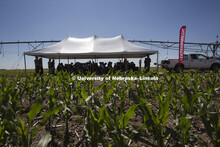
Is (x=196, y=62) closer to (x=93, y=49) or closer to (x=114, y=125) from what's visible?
(x=93, y=49)

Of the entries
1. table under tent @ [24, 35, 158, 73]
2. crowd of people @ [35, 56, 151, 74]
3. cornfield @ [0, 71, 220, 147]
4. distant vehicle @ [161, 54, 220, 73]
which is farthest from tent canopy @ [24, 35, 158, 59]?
cornfield @ [0, 71, 220, 147]

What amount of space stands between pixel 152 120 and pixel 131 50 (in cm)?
790

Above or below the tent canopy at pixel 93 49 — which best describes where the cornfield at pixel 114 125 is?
below

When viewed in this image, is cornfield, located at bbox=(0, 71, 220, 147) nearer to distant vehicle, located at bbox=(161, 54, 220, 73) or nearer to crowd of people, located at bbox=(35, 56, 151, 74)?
crowd of people, located at bbox=(35, 56, 151, 74)

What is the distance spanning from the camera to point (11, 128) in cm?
93

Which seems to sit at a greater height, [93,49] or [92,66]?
[93,49]

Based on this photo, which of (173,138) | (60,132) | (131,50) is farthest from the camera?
(131,50)

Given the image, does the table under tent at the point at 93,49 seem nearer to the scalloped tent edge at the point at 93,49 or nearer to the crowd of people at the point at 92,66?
the scalloped tent edge at the point at 93,49

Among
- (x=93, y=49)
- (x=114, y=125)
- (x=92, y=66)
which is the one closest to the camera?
(x=114, y=125)

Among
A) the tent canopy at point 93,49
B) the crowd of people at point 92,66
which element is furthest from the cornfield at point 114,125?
the crowd of people at point 92,66

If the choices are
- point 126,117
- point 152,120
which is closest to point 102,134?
point 126,117

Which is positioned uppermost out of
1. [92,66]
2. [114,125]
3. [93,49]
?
[93,49]

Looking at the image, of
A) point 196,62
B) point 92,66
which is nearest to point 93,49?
point 92,66

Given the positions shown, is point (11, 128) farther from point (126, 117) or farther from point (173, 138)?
point (173, 138)
